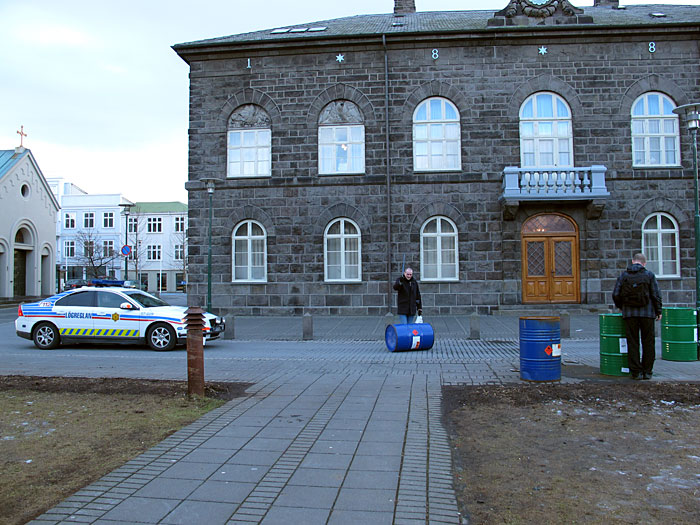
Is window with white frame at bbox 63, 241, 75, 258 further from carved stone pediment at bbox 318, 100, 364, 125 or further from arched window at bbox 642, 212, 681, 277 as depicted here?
arched window at bbox 642, 212, 681, 277

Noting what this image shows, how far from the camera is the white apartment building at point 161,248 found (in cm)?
7300

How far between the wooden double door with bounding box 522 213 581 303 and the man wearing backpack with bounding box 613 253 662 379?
519 inches

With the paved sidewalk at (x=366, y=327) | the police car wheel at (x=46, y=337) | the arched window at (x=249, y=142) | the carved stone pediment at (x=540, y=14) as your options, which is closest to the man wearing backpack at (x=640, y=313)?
the paved sidewalk at (x=366, y=327)

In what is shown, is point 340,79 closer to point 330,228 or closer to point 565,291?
point 330,228

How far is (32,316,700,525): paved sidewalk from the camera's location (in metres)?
3.94

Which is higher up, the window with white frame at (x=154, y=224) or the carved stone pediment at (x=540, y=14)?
the carved stone pediment at (x=540, y=14)

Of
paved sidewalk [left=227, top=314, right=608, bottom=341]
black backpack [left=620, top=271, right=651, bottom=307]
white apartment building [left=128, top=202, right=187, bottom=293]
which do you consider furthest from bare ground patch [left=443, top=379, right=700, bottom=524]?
white apartment building [left=128, top=202, right=187, bottom=293]

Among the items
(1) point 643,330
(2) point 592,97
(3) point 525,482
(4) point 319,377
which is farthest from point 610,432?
(2) point 592,97

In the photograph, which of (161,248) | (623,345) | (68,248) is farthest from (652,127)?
(68,248)

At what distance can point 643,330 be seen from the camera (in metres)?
8.84

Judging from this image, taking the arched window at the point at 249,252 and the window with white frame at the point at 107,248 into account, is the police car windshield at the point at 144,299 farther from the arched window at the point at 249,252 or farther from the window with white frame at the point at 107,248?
the window with white frame at the point at 107,248

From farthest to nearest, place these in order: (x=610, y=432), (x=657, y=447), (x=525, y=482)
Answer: (x=610, y=432)
(x=657, y=447)
(x=525, y=482)

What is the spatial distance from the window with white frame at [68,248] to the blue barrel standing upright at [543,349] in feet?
236

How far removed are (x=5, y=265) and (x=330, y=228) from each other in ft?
97.3
